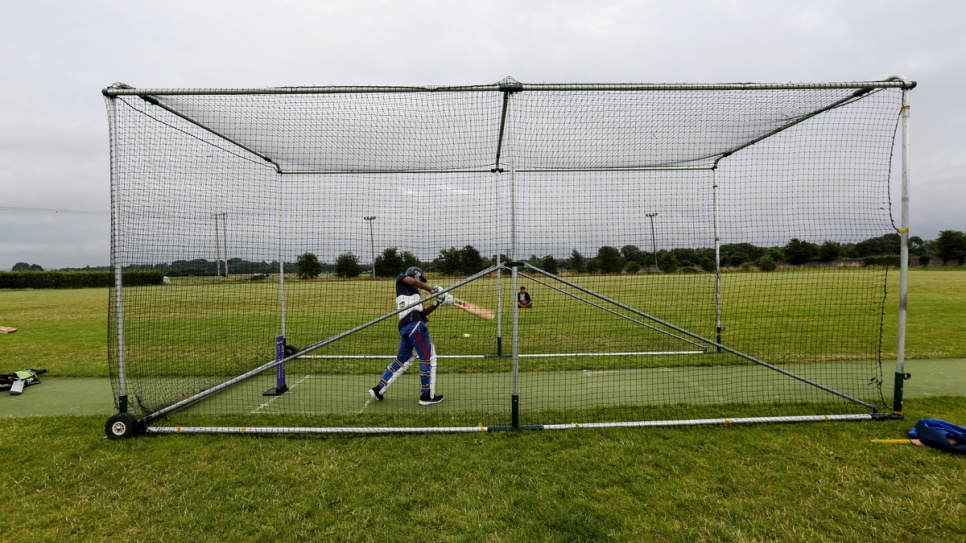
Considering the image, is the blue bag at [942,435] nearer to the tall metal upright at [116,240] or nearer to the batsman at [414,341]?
the batsman at [414,341]

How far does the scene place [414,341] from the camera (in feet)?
17.6

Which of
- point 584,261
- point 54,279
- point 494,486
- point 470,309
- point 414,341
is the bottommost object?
point 494,486

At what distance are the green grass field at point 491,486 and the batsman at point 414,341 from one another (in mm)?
1133

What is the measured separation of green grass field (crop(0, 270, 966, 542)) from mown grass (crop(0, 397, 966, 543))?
14 millimetres

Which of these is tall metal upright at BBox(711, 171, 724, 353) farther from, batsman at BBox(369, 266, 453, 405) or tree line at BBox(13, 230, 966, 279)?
batsman at BBox(369, 266, 453, 405)

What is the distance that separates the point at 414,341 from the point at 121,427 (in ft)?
9.91

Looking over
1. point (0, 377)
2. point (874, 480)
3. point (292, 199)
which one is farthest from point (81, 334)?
point (874, 480)

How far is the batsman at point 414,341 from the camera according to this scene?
537cm

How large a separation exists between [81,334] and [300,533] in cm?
1288

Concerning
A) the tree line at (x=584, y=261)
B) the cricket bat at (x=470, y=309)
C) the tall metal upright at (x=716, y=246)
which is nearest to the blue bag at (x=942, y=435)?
the tree line at (x=584, y=261)

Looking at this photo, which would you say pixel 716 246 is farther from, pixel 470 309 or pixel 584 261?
pixel 470 309

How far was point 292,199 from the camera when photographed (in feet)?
A: 22.4

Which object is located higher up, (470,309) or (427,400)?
(470,309)

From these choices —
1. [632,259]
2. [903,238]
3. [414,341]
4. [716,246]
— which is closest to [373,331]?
[414,341]
